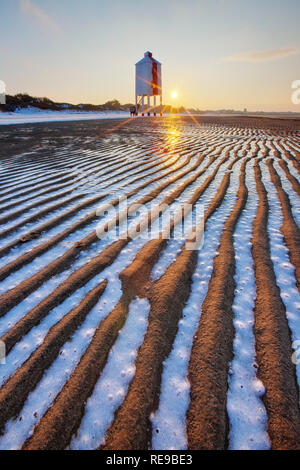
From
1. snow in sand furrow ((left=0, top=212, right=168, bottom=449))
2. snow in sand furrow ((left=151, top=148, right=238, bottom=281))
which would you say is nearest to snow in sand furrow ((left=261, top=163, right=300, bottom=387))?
snow in sand furrow ((left=151, top=148, right=238, bottom=281))

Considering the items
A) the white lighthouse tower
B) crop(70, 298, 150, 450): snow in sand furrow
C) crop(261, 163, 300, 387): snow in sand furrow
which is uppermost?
the white lighthouse tower

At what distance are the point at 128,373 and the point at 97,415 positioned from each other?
213 millimetres

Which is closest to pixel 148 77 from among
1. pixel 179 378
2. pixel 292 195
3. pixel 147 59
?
pixel 147 59

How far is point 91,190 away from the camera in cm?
369

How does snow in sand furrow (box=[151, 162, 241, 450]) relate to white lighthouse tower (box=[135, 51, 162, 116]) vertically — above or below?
below

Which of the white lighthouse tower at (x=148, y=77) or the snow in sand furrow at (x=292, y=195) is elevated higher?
the white lighthouse tower at (x=148, y=77)

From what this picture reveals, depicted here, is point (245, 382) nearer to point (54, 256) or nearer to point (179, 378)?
point (179, 378)

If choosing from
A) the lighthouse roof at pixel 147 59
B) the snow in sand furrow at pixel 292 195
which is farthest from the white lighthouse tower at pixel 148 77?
the snow in sand furrow at pixel 292 195

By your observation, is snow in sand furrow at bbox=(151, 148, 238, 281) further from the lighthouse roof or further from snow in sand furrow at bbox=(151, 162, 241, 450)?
the lighthouse roof

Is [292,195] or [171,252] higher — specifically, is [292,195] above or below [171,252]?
above

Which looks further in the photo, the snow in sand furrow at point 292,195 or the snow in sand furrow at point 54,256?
the snow in sand furrow at point 292,195

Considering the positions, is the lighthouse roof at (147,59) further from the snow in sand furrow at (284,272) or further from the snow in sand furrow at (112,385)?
the snow in sand furrow at (112,385)

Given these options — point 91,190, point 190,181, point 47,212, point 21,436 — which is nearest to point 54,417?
point 21,436
